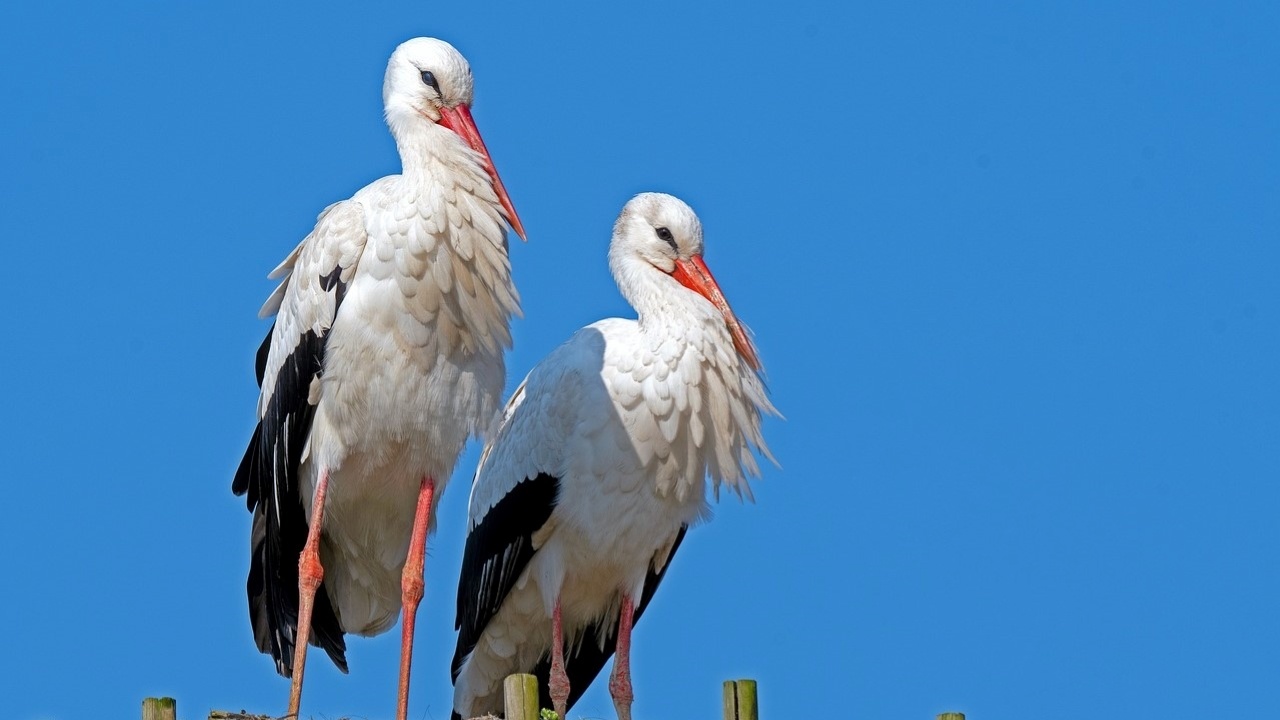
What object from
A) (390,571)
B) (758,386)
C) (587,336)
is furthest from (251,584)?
(758,386)

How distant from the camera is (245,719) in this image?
22.7 ft

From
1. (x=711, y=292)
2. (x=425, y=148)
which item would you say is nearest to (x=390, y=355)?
(x=425, y=148)

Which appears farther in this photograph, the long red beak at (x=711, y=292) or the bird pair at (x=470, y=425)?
the long red beak at (x=711, y=292)

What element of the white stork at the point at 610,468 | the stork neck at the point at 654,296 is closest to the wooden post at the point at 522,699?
the white stork at the point at 610,468

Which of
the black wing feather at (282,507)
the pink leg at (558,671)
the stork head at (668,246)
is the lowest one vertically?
the pink leg at (558,671)

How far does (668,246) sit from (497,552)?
1.53 meters

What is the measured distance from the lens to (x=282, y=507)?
8312 millimetres

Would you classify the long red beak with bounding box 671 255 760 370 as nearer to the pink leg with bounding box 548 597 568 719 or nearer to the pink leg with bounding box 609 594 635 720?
the pink leg with bounding box 609 594 635 720

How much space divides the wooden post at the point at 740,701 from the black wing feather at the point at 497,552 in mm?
2424

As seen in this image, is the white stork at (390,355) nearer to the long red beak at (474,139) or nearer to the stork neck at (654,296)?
the long red beak at (474,139)

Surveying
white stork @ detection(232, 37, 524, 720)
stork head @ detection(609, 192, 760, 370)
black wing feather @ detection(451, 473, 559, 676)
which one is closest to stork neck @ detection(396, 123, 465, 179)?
white stork @ detection(232, 37, 524, 720)

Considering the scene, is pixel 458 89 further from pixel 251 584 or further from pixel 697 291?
pixel 251 584

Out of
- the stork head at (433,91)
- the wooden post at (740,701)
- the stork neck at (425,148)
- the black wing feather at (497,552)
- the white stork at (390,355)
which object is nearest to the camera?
the wooden post at (740,701)

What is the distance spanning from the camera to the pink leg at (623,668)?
349 inches
